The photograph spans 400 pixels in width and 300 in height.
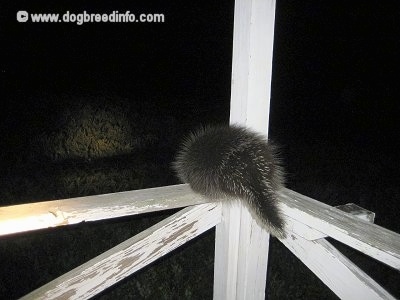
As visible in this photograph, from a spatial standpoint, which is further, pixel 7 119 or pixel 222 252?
pixel 7 119

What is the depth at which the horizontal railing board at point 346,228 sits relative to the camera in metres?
0.96

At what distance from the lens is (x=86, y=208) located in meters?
1.12

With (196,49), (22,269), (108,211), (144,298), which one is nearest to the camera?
(108,211)

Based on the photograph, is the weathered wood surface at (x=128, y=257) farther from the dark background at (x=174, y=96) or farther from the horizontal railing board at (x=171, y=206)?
the dark background at (x=174, y=96)

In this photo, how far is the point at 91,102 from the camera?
315 inches

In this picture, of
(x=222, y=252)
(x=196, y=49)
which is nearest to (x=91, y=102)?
(x=196, y=49)

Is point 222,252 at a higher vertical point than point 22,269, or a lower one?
higher

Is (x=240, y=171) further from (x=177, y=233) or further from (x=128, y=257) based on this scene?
(x=128, y=257)

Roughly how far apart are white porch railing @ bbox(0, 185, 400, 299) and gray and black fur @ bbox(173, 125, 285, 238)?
81mm

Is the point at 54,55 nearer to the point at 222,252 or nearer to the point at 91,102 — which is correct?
the point at 91,102

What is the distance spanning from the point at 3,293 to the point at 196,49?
7553 mm

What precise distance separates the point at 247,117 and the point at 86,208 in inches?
24.5

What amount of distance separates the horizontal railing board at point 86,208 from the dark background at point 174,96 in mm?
4041
